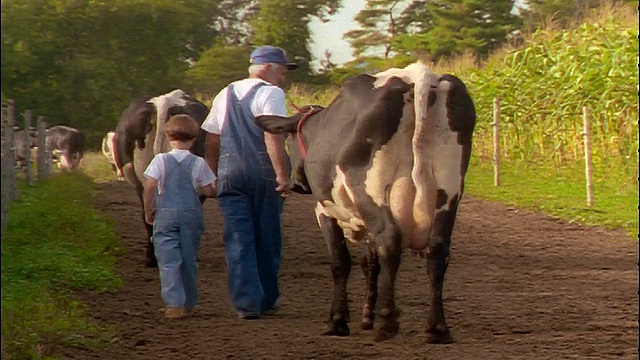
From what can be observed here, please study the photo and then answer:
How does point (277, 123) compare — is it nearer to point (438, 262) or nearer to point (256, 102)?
point (256, 102)

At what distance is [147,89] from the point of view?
3931cm

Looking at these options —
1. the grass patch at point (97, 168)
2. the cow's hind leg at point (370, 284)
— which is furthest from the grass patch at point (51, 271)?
the grass patch at point (97, 168)

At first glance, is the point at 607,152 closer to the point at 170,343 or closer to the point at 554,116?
the point at 554,116

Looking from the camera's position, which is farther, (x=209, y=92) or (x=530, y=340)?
(x=209, y=92)

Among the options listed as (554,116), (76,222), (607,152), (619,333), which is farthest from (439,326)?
A: (554,116)

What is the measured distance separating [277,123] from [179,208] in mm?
919

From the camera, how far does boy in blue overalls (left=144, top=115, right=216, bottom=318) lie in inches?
342

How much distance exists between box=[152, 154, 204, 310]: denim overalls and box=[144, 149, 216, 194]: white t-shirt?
2cm

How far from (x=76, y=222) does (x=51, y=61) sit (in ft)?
80.0

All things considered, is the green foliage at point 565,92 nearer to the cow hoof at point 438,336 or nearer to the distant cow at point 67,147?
the distant cow at point 67,147

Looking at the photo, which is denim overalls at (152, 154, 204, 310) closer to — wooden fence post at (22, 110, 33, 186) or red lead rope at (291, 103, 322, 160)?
red lead rope at (291, 103, 322, 160)

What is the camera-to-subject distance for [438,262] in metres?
7.39

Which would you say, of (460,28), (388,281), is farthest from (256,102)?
(460,28)

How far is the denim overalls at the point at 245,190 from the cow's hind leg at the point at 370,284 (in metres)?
0.85
